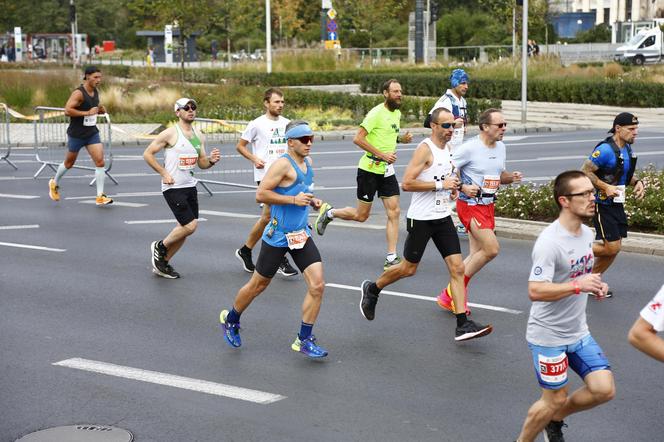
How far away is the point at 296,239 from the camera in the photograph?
8508mm

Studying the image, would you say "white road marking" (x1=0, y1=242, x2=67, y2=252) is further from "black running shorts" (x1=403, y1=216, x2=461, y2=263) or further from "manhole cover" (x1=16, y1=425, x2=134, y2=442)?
"manhole cover" (x1=16, y1=425, x2=134, y2=442)

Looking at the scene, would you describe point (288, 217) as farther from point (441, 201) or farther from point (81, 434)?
point (81, 434)

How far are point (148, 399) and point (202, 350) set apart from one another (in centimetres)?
133

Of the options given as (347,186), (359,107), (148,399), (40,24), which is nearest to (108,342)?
(148,399)

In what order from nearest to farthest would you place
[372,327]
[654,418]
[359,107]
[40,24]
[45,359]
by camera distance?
[654,418]
[45,359]
[372,327]
[359,107]
[40,24]

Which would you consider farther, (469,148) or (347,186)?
(347,186)

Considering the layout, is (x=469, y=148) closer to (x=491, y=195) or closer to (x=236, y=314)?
(x=491, y=195)

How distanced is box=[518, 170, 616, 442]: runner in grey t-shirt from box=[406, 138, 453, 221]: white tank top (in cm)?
322

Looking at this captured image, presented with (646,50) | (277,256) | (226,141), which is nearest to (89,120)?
(226,141)

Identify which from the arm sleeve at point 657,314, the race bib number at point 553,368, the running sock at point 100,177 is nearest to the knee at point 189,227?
the running sock at point 100,177

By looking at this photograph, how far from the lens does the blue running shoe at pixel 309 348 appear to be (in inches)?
334

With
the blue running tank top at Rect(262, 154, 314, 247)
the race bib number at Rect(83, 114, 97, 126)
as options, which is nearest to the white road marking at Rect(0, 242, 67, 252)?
the race bib number at Rect(83, 114, 97, 126)

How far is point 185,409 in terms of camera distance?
731cm

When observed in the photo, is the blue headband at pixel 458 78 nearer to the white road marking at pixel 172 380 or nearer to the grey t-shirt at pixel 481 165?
the grey t-shirt at pixel 481 165
